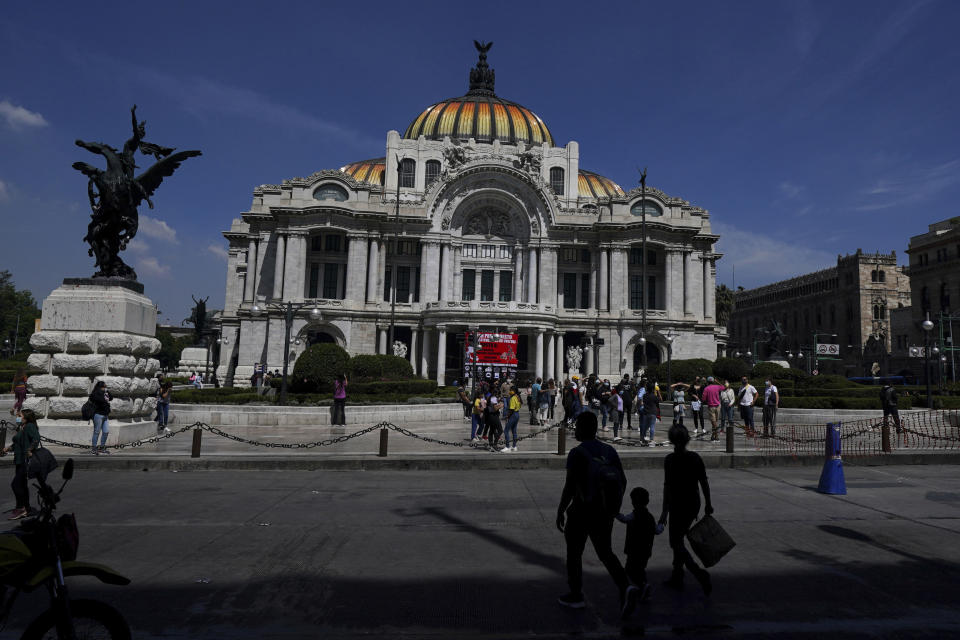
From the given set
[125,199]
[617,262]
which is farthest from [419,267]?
[125,199]

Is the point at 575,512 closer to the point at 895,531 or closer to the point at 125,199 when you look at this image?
the point at 895,531

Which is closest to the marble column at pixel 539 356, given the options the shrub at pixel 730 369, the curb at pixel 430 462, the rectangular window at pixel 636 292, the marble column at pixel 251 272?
the rectangular window at pixel 636 292

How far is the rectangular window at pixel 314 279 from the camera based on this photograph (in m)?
55.4

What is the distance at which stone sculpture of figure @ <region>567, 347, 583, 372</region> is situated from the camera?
180ft

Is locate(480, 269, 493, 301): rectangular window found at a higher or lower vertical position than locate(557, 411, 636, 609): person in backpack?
higher

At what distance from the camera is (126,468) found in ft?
45.9

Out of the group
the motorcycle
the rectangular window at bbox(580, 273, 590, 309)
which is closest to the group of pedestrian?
the motorcycle

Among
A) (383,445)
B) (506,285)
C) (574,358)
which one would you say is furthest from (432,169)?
(383,445)

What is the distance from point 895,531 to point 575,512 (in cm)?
618

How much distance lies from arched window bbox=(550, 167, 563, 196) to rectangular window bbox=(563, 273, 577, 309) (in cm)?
1309

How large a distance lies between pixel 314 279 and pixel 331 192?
26.8 ft

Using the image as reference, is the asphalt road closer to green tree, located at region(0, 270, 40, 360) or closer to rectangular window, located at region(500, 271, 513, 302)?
rectangular window, located at region(500, 271, 513, 302)

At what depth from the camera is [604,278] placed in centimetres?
5559

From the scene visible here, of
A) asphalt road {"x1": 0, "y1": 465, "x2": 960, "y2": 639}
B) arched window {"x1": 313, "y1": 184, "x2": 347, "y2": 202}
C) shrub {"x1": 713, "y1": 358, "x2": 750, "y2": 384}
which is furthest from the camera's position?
arched window {"x1": 313, "y1": 184, "x2": 347, "y2": 202}
